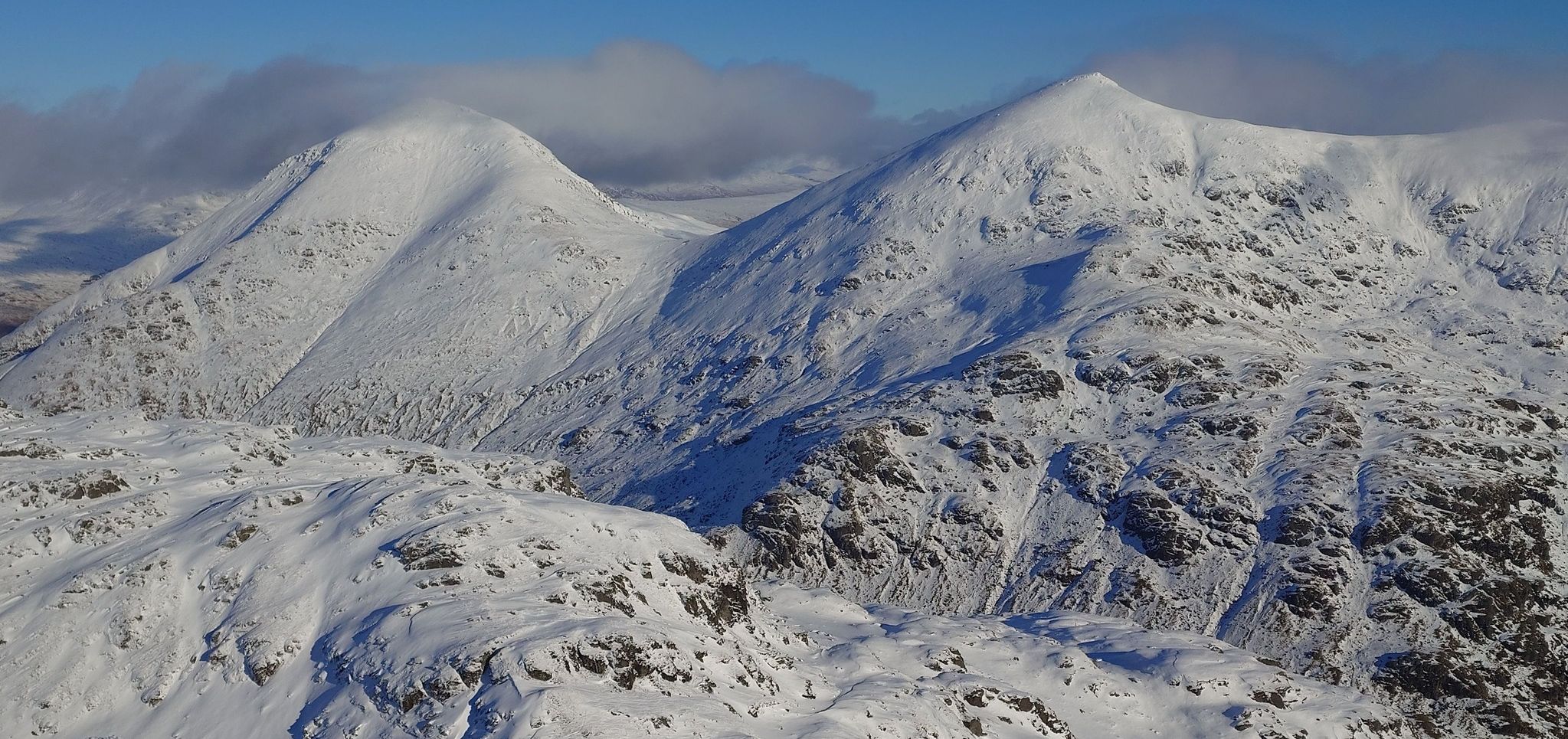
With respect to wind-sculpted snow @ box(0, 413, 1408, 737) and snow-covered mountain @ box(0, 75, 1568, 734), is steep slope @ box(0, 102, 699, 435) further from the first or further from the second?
wind-sculpted snow @ box(0, 413, 1408, 737)

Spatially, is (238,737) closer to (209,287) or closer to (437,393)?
(437,393)

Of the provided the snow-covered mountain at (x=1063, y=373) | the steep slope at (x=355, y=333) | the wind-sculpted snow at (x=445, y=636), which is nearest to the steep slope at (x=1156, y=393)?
→ the snow-covered mountain at (x=1063, y=373)

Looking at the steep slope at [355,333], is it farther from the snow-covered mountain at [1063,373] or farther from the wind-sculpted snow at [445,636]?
the wind-sculpted snow at [445,636]

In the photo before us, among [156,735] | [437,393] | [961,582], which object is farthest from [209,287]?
[156,735]

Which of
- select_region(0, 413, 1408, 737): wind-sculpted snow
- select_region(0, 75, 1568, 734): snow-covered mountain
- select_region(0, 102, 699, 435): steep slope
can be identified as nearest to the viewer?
select_region(0, 413, 1408, 737): wind-sculpted snow

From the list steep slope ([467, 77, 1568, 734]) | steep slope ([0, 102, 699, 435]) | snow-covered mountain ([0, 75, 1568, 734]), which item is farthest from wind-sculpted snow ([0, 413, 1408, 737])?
steep slope ([0, 102, 699, 435])

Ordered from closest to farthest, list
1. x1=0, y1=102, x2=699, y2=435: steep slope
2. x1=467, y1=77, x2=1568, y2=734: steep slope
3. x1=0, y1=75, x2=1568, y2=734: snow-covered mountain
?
1. x1=467, y1=77, x2=1568, y2=734: steep slope
2. x1=0, y1=75, x2=1568, y2=734: snow-covered mountain
3. x1=0, y1=102, x2=699, y2=435: steep slope

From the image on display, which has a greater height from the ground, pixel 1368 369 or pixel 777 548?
pixel 1368 369
